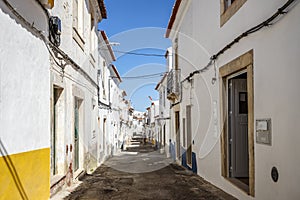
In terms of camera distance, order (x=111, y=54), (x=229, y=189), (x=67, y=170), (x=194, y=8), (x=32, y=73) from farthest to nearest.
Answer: (x=111, y=54)
(x=194, y=8)
(x=67, y=170)
(x=229, y=189)
(x=32, y=73)

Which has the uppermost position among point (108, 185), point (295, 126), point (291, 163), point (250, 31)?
point (250, 31)

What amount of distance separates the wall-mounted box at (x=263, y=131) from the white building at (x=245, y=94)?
15 mm

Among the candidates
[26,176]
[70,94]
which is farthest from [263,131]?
[70,94]

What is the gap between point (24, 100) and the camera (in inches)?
171

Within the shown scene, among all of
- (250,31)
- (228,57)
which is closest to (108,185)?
(228,57)

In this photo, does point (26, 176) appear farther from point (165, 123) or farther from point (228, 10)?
point (165, 123)

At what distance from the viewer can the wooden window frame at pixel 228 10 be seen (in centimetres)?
586

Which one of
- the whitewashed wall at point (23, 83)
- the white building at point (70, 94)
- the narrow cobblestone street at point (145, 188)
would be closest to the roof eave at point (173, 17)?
the white building at point (70, 94)

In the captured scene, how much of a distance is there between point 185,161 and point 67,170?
6.49 m

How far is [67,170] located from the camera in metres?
7.19

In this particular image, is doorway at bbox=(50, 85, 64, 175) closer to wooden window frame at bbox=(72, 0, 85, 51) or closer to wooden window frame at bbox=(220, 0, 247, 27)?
wooden window frame at bbox=(72, 0, 85, 51)

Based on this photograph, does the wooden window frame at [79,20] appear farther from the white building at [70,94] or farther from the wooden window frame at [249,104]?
the wooden window frame at [249,104]

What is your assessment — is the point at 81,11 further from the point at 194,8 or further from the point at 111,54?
the point at 111,54

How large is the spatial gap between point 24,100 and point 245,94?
4.79 m
